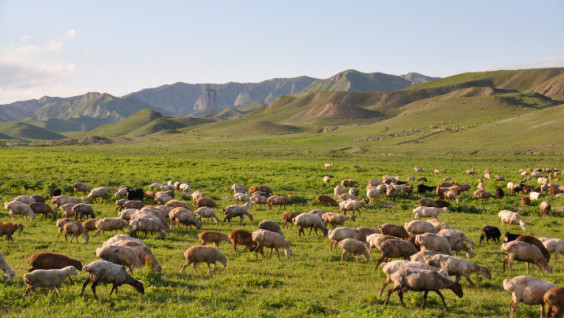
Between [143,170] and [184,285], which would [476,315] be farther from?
[143,170]

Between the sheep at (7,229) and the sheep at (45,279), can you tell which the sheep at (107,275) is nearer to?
the sheep at (45,279)

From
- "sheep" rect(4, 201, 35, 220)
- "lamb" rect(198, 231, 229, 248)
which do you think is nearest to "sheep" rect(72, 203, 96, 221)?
"sheep" rect(4, 201, 35, 220)

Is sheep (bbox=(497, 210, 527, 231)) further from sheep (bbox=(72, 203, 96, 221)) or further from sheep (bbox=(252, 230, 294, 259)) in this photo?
sheep (bbox=(72, 203, 96, 221))

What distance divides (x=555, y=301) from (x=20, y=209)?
22378 millimetres

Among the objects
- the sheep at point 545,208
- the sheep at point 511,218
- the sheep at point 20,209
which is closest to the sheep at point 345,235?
the sheep at point 511,218

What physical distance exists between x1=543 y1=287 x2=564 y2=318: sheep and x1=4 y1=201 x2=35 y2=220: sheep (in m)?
21.8

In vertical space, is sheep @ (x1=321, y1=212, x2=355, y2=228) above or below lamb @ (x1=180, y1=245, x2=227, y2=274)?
below

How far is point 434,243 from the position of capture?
1395cm

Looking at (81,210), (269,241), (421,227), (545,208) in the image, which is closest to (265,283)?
(269,241)

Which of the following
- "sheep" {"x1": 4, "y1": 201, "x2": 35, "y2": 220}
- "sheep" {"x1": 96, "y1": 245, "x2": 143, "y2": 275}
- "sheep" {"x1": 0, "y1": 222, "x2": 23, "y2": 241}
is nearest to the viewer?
"sheep" {"x1": 96, "y1": 245, "x2": 143, "y2": 275}

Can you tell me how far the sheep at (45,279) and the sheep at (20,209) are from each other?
39.4 feet

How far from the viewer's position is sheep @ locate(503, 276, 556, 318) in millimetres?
9273

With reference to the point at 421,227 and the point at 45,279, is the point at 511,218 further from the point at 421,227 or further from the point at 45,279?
the point at 45,279

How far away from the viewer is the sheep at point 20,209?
64.1ft
